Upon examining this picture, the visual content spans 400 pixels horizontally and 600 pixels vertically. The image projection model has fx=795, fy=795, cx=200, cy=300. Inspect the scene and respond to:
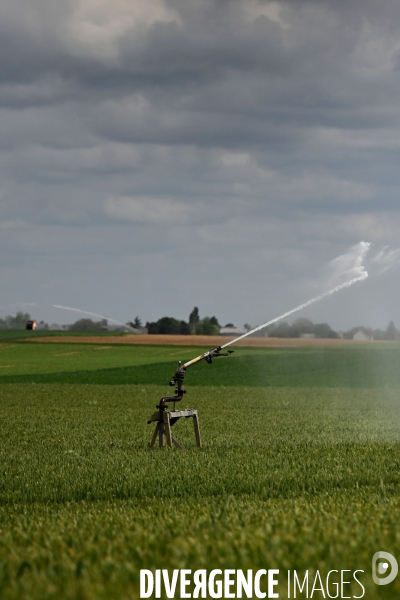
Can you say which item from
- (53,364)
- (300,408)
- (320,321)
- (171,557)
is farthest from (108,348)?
(171,557)

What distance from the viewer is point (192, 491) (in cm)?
1348

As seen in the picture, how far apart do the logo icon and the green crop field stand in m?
0.07

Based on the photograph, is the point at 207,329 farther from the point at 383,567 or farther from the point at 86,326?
the point at 383,567

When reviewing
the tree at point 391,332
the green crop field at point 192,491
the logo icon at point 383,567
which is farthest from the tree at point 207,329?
the logo icon at point 383,567

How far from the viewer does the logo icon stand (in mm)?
6176

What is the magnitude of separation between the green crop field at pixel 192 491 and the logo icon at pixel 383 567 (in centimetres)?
7

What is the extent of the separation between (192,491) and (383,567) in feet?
24.0

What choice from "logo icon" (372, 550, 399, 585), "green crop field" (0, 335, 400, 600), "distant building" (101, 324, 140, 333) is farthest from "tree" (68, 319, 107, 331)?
"logo icon" (372, 550, 399, 585)

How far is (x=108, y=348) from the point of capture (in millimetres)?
92000

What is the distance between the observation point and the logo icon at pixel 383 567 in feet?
20.3

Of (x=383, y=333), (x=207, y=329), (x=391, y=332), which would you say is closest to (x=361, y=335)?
(x=391, y=332)

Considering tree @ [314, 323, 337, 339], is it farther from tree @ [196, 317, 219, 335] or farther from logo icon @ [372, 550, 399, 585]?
tree @ [196, 317, 219, 335]

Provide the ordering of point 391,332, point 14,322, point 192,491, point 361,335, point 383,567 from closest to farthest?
point 383,567, point 192,491, point 391,332, point 361,335, point 14,322

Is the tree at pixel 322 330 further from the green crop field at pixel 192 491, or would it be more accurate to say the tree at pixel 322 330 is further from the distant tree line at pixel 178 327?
the distant tree line at pixel 178 327
